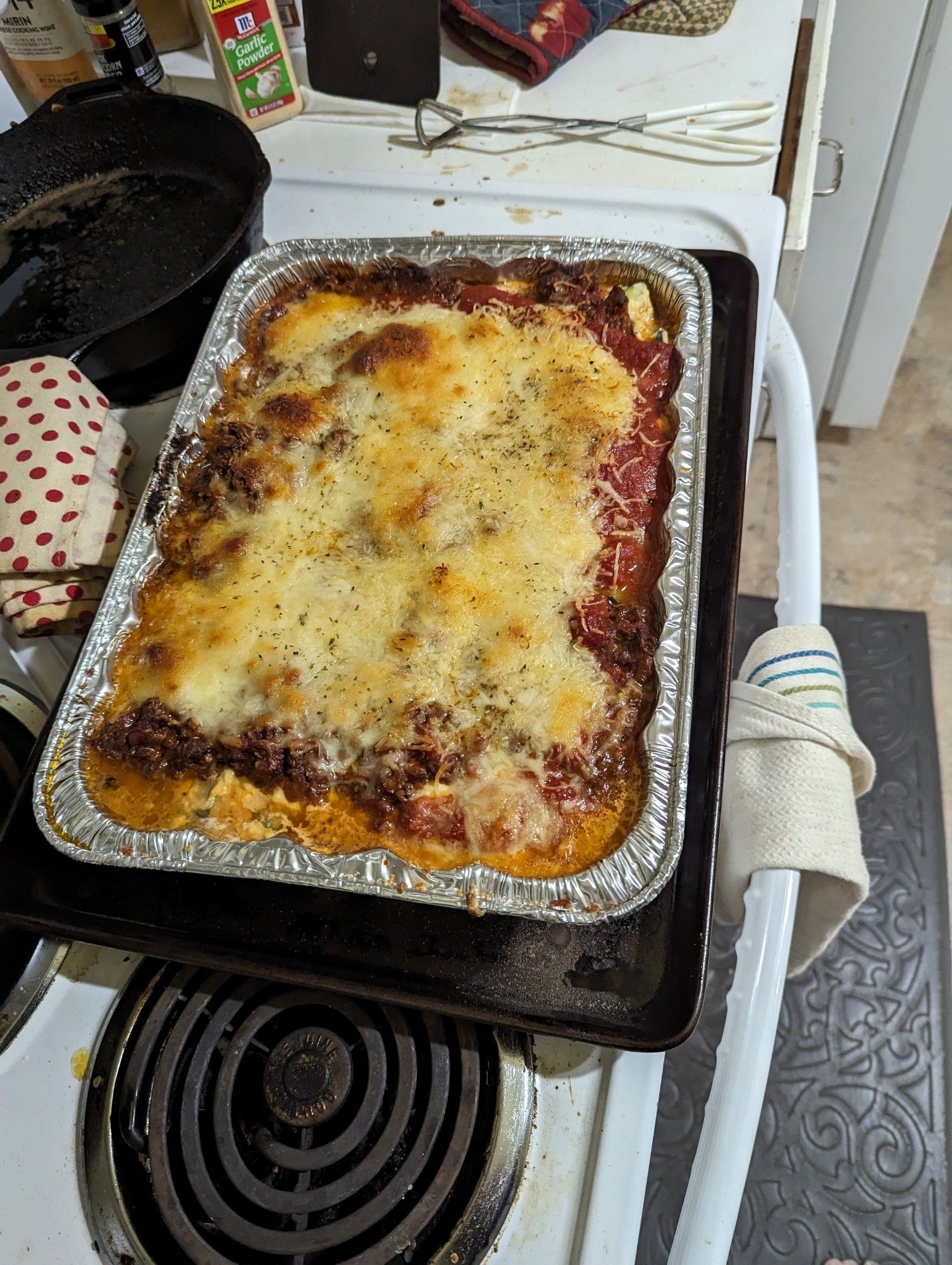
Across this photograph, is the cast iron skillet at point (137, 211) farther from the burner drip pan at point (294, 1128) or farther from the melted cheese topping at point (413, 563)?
the burner drip pan at point (294, 1128)

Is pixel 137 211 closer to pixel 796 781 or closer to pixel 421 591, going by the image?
pixel 421 591

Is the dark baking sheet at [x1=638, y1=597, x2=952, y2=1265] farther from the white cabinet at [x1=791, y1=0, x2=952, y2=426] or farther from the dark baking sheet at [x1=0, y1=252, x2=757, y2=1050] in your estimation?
the white cabinet at [x1=791, y1=0, x2=952, y2=426]

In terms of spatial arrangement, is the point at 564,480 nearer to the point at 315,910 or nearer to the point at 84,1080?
the point at 315,910

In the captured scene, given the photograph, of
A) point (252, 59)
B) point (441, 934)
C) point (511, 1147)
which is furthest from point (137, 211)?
point (511, 1147)

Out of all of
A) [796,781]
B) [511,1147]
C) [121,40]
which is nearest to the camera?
[511,1147]

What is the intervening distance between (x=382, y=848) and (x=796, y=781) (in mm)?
556

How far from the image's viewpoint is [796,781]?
4.01ft

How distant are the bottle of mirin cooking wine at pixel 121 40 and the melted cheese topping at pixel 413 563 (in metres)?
0.67

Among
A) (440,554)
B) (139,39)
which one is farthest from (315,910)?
(139,39)

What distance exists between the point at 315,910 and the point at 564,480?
684mm

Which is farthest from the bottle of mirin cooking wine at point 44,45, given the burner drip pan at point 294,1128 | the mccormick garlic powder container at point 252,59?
the burner drip pan at point 294,1128

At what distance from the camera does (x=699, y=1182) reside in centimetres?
103

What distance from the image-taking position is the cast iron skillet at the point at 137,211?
157 centimetres

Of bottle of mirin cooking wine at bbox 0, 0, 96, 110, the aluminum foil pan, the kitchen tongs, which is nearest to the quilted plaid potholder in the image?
the kitchen tongs
